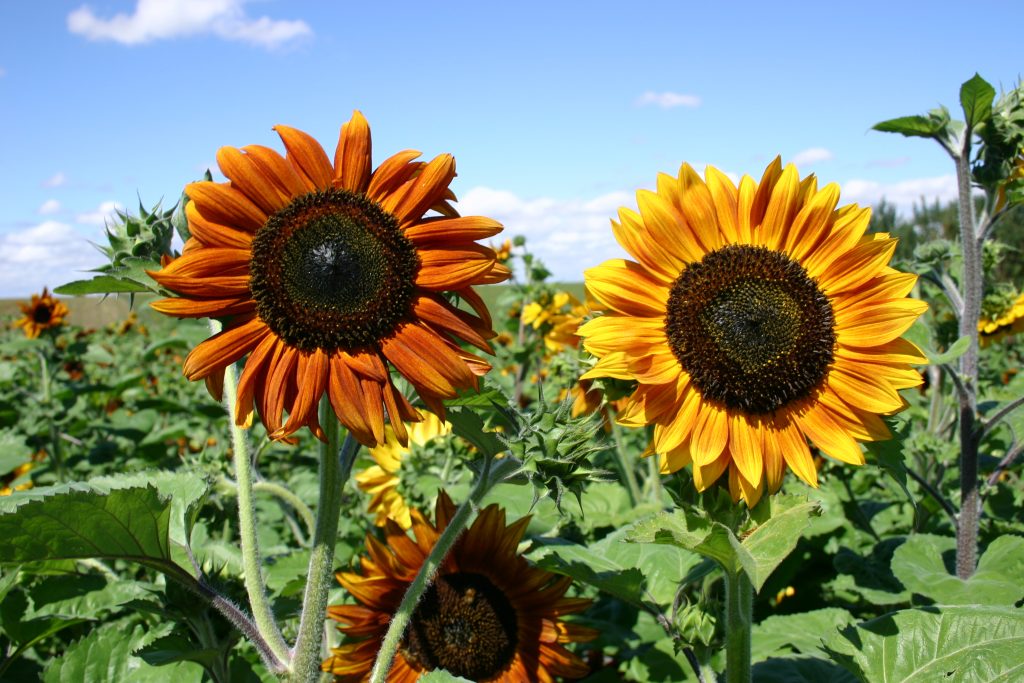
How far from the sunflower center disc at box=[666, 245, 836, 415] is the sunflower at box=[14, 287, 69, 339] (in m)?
6.31

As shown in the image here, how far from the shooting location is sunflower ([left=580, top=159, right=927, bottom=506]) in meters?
1.63

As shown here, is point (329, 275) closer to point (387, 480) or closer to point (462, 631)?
point (462, 631)

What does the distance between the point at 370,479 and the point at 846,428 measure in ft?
5.42

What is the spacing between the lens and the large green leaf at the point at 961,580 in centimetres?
207

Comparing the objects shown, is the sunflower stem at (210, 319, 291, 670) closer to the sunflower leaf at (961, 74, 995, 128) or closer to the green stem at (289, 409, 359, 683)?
the green stem at (289, 409, 359, 683)

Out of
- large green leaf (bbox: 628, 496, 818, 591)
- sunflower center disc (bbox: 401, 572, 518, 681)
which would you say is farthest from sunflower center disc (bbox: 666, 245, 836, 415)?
sunflower center disc (bbox: 401, 572, 518, 681)

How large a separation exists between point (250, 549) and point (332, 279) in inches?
23.5

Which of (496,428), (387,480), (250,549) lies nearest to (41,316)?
(387,480)

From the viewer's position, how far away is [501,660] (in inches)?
74.5

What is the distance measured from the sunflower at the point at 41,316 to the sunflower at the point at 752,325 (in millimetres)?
6249

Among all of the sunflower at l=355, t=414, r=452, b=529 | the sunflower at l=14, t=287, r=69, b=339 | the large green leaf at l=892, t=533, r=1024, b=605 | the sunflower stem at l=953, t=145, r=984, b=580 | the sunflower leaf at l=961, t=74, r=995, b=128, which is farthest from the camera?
the sunflower at l=14, t=287, r=69, b=339

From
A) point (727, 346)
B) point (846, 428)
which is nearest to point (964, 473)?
point (846, 428)

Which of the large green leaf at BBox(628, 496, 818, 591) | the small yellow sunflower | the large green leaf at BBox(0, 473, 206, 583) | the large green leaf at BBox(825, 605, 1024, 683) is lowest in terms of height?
the large green leaf at BBox(825, 605, 1024, 683)

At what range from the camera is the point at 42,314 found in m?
6.74
